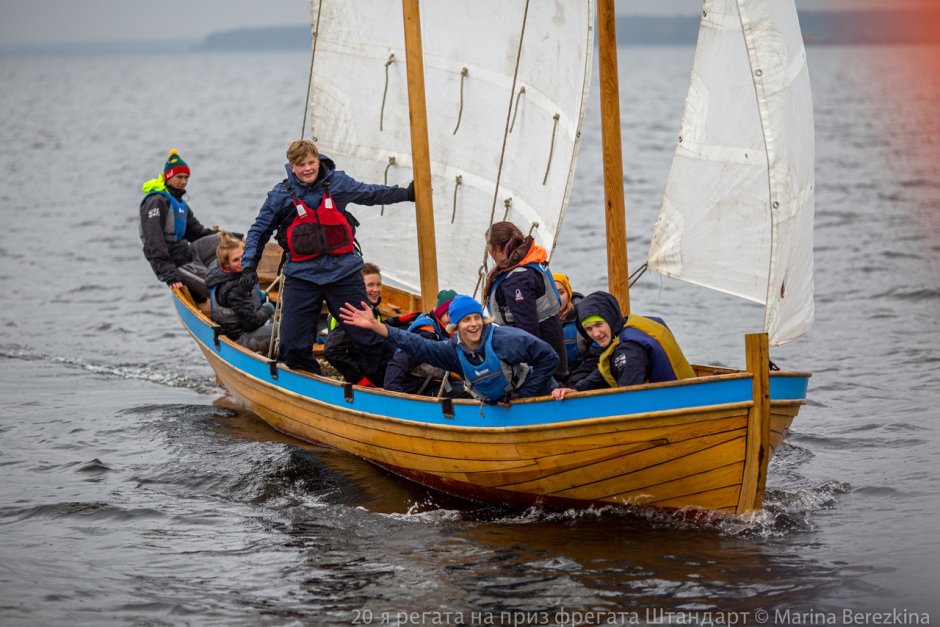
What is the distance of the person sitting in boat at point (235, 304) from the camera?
501 inches

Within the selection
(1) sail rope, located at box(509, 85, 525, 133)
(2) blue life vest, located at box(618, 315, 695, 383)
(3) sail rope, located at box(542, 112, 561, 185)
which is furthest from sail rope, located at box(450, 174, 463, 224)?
(2) blue life vest, located at box(618, 315, 695, 383)

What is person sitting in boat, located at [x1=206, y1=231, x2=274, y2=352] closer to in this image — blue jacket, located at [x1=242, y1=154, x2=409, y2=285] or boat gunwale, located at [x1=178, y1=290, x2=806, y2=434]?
boat gunwale, located at [x1=178, y1=290, x2=806, y2=434]

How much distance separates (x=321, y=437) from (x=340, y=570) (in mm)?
2854

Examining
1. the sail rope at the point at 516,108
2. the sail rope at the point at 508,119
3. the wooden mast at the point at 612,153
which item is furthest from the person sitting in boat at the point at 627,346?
the sail rope at the point at 516,108

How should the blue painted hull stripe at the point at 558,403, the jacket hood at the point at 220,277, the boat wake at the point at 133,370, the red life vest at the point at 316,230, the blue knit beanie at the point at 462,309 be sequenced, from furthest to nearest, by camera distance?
the boat wake at the point at 133,370 → the jacket hood at the point at 220,277 → the red life vest at the point at 316,230 → the blue knit beanie at the point at 462,309 → the blue painted hull stripe at the point at 558,403

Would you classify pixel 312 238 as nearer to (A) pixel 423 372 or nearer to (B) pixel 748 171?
(A) pixel 423 372

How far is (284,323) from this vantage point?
441 inches

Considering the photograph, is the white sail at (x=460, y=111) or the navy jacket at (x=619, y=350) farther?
the white sail at (x=460, y=111)

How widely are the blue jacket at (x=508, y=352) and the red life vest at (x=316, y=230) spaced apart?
1550 mm

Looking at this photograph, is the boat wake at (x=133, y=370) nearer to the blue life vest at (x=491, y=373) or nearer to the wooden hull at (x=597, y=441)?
the wooden hull at (x=597, y=441)

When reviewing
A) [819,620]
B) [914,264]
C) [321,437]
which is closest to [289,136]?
[914,264]

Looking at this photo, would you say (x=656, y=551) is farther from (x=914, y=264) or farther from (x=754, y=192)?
(x=914, y=264)

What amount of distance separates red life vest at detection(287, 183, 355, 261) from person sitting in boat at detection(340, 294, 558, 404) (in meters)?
1.29

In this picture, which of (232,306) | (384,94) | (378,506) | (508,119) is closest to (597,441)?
(378,506)
